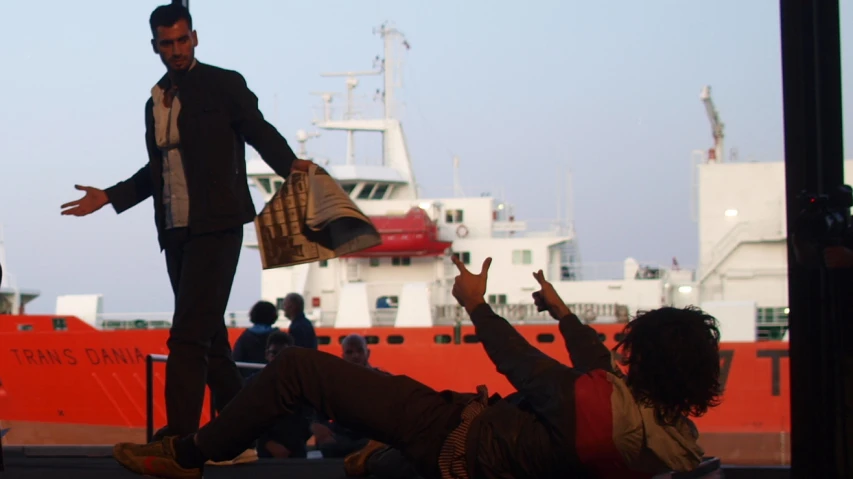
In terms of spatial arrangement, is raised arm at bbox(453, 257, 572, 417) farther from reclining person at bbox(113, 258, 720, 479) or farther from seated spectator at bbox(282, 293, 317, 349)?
seated spectator at bbox(282, 293, 317, 349)

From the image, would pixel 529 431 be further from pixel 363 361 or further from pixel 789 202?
pixel 363 361

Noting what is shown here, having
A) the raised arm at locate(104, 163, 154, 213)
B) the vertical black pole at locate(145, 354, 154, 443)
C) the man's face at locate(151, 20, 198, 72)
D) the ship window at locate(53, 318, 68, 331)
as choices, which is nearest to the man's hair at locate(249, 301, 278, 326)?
the vertical black pole at locate(145, 354, 154, 443)

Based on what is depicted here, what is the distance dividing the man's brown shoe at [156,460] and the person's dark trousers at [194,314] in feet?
1.07

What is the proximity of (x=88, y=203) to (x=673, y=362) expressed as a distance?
1.62 meters

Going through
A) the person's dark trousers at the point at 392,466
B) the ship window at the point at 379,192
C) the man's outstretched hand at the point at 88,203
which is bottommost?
the person's dark trousers at the point at 392,466

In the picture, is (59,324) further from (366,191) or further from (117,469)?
(117,469)

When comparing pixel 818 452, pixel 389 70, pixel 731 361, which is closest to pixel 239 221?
pixel 818 452

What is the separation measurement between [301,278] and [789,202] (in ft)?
50.3

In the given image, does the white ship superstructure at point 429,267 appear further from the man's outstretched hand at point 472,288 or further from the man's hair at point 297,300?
the man's outstretched hand at point 472,288

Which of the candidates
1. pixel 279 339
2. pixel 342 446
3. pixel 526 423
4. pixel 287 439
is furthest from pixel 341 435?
pixel 526 423

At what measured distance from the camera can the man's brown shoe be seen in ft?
6.52

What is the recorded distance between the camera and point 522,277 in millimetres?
17578

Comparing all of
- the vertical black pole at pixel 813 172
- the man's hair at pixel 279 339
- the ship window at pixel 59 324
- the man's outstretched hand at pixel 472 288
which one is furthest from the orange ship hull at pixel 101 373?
the man's outstretched hand at pixel 472 288

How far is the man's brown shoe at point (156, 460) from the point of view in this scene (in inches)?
78.3
